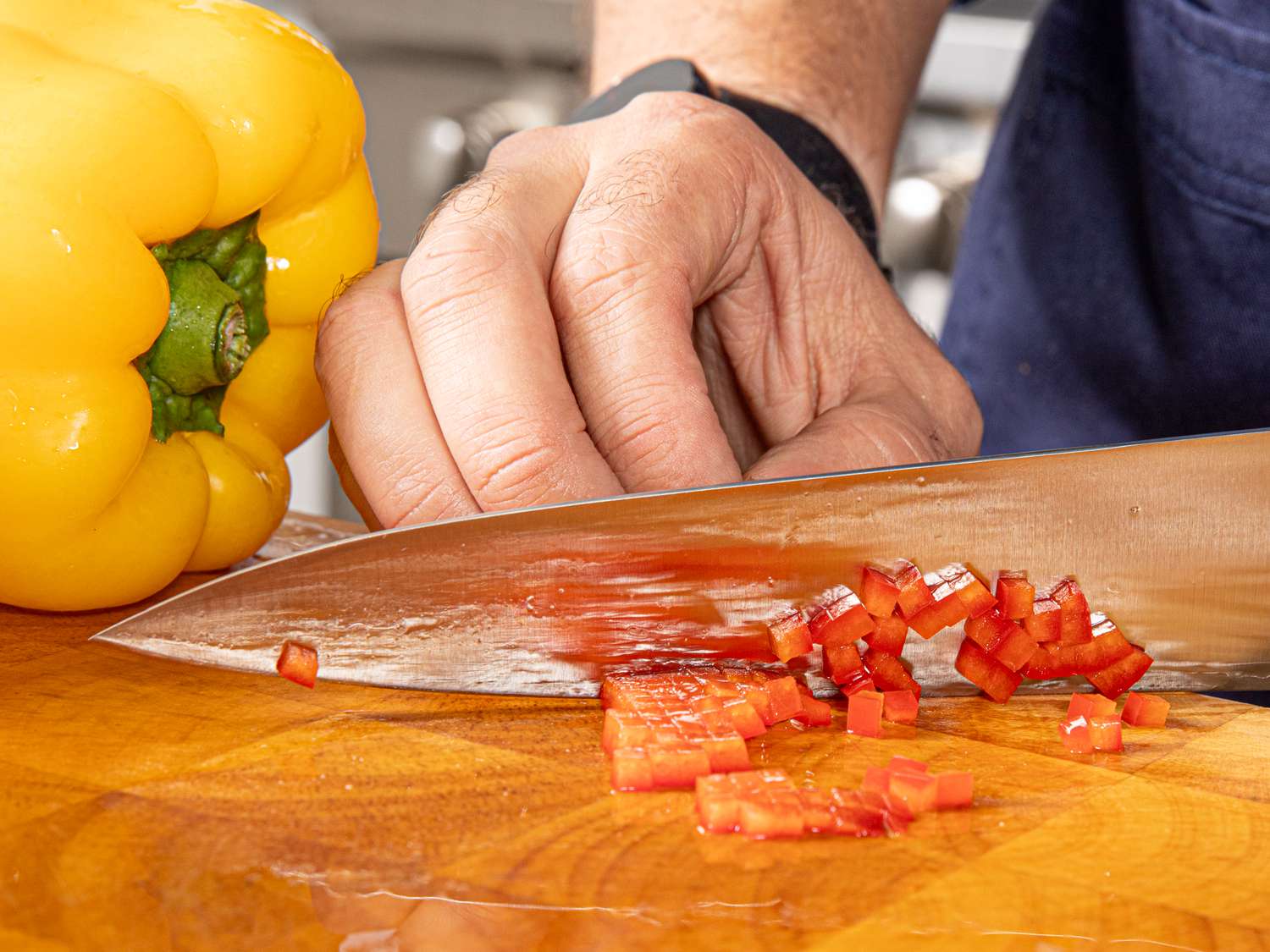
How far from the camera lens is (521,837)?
78 cm

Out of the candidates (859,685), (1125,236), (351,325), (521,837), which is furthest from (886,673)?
(1125,236)

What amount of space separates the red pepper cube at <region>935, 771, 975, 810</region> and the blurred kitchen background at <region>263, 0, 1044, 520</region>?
2168mm

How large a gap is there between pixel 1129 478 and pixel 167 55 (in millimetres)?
922

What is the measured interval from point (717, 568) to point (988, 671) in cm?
24

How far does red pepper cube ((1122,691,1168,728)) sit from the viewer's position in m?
1.01

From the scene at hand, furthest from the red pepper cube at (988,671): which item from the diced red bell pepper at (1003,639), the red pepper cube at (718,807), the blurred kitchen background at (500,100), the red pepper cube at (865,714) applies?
the blurred kitchen background at (500,100)

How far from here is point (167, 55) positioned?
3.83 ft

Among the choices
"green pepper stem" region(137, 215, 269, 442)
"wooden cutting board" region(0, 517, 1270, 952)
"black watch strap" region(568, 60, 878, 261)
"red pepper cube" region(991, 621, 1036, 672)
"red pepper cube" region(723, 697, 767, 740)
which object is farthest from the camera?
"black watch strap" region(568, 60, 878, 261)

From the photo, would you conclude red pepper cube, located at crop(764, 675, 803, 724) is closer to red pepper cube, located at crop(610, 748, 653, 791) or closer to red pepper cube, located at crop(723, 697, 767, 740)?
red pepper cube, located at crop(723, 697, 767, 740)

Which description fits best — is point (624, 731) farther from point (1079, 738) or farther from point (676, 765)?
point (1079, 738)

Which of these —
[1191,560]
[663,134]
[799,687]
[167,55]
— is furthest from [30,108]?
[1191,560]

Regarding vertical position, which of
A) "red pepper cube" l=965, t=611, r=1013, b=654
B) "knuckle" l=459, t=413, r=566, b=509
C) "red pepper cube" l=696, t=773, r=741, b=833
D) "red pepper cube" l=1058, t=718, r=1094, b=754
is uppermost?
"knuckle" l=459, t=413, r=566, b=509

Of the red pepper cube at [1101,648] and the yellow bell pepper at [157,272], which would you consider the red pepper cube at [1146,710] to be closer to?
the red pepper cube at [1101,648]

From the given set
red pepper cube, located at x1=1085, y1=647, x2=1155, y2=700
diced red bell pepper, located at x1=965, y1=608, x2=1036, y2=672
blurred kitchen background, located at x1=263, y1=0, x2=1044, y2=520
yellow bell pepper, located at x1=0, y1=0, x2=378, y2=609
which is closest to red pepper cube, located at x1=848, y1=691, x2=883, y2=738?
diced red bell pepper, located at x1=965, y1=608, x2=1036, y2=672
